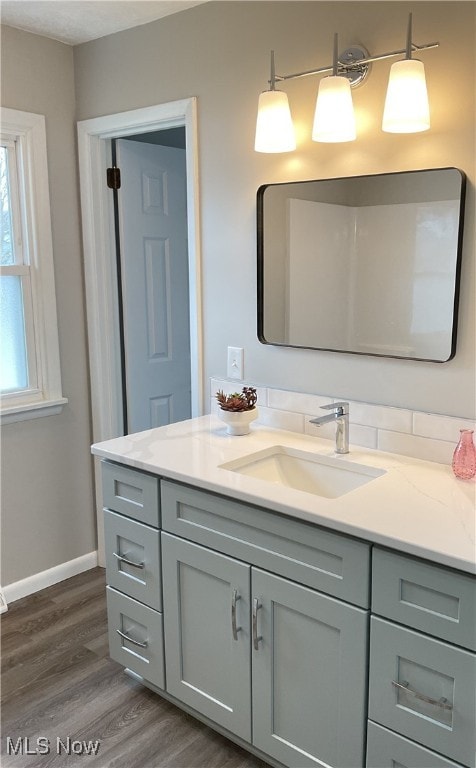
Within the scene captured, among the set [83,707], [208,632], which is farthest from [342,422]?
[83,707]

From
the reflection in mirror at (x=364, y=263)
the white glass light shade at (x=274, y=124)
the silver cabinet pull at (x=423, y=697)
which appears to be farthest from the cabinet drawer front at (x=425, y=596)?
the white glass light shade at (x=274, y=124)

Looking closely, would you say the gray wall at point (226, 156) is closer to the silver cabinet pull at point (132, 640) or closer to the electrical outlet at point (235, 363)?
the electrical outlet at point (235, 363)

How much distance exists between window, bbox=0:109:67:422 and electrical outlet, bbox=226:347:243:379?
2.96 feet

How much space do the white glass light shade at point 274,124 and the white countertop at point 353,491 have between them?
38.1 inches

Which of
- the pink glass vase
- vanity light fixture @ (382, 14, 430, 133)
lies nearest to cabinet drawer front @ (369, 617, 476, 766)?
the pink glass vase

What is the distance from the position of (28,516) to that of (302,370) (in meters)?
1.48

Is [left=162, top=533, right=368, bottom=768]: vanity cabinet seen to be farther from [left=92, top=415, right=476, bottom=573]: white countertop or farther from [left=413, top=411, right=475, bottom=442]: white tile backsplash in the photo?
[left=413, top=411, right=475, bottom=442]: white tile backsplash

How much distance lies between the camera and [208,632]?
6.40 feet

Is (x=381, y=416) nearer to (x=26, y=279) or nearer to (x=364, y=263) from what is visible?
(x=364, y=263)

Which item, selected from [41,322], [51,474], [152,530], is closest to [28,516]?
[51,474]

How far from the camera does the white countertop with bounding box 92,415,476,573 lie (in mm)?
1451

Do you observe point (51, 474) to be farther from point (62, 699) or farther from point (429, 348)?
point (429, 348)

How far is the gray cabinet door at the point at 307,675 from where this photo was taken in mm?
1595

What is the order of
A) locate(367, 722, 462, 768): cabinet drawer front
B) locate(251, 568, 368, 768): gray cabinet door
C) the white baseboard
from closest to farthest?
1. locate(367, 722, 462, 768): cabinet drawer front
2. locate(251, 568, 368, 768): gray cabinet door
3. the white baseboard
